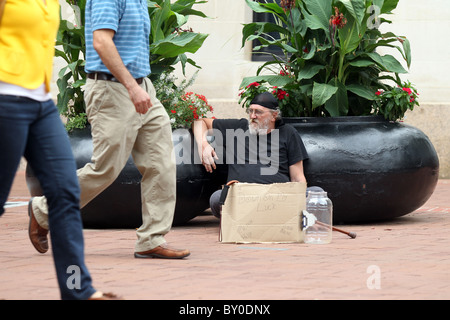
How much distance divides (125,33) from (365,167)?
266cm

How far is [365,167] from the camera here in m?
6.87

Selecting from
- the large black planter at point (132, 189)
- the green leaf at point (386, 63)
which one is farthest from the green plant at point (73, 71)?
the green leaf at point (386, 63)

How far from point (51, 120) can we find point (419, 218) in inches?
191

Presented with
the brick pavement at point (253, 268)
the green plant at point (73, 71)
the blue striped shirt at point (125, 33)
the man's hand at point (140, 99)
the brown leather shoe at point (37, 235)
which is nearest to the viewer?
the brick pavement at point (253, 268)

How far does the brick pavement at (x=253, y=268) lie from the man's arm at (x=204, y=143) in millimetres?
530

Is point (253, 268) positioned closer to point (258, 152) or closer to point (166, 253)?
point (166, 253)

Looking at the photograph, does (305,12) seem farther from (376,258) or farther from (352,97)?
(376,258)

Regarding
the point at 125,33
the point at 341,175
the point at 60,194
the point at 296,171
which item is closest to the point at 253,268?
the point at 125,33

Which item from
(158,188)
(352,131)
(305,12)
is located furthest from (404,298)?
(305,12)

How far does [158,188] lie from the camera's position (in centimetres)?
507

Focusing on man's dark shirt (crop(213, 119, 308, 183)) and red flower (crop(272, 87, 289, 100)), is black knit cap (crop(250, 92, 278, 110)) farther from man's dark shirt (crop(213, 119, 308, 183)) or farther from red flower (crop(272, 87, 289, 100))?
red flower (crop(272, 87, 289, 100))

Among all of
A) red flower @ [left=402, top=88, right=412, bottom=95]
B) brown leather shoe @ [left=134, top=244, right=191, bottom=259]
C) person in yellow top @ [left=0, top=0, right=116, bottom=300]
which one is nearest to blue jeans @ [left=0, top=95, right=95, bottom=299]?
person in yellow top @ [left=0, top=0, right=116, bottom=300]

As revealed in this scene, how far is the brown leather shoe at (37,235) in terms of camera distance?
5191mm

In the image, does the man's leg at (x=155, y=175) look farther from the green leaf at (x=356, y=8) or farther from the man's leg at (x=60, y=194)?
the green leaf at (x=356, y=8)
